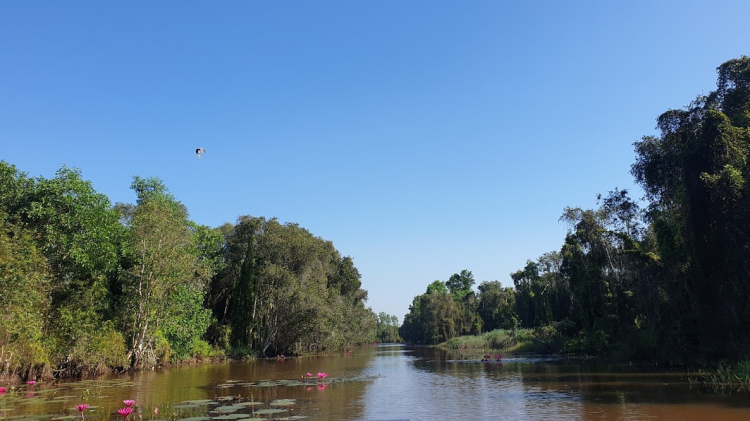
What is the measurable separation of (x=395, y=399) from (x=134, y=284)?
2201 centimetres

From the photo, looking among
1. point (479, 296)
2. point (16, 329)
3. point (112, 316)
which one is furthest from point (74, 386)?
point (479, 296)

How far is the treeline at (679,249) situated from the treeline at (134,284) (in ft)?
85.7

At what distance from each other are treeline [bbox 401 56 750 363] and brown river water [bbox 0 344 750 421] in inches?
137

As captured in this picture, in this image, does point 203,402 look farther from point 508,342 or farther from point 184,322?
point 508,342

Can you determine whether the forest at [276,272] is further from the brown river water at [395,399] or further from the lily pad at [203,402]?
the lily pad at [203,402]

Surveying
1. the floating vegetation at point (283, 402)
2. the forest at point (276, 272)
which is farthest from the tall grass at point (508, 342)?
the floating vegetation at point (283, 402)

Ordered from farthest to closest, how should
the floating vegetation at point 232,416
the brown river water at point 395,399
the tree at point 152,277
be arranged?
the tree at point 152,277
the brown river water at point 395,399
the floating vegetation at point 232,416

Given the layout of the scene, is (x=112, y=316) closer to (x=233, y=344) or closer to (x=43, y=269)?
(x=43, y=269)

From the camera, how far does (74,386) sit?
21.0 m

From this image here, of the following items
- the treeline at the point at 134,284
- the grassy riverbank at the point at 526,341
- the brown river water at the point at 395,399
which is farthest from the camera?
the grassy riverbank at the point at 526,341

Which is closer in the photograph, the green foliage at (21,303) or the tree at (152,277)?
the green foliage at (21,303)

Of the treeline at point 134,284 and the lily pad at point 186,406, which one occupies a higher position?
the treeline at point 134,284

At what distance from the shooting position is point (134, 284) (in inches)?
1207

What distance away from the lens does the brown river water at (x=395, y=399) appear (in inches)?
514
